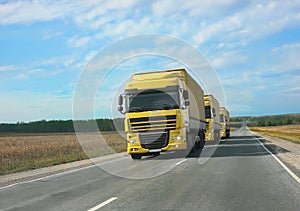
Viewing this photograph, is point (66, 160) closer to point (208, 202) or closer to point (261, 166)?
point (261, 166)

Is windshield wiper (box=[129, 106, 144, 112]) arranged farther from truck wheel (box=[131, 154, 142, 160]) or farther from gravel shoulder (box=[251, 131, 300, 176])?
gravel shoulder (box=[251, 131, 300, 176])

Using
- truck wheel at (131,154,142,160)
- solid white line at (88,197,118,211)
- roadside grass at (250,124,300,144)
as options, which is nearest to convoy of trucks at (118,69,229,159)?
truck wheel at (131,154,142,160)

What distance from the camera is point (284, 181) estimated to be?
12023mm

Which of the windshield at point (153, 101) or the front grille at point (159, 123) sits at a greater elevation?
the windshield at point (153, 101)

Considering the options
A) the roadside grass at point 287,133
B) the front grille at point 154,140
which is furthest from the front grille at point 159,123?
the roadside grass at point 287,133

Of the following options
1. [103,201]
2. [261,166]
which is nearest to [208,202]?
[103,201]

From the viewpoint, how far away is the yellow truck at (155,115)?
19422 mm

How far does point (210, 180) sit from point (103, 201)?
4101 mm

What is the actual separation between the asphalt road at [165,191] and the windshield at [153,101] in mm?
4760

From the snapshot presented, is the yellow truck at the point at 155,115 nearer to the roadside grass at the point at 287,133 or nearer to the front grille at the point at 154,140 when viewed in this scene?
the front grille at the point at 154,140

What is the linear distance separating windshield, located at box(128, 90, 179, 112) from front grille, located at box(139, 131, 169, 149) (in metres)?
1.19

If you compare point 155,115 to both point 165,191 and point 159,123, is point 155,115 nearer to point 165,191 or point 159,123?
point 159,123

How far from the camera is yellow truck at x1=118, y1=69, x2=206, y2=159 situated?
→ 765 inches

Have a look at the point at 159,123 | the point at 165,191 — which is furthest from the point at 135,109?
the point at 165,191
